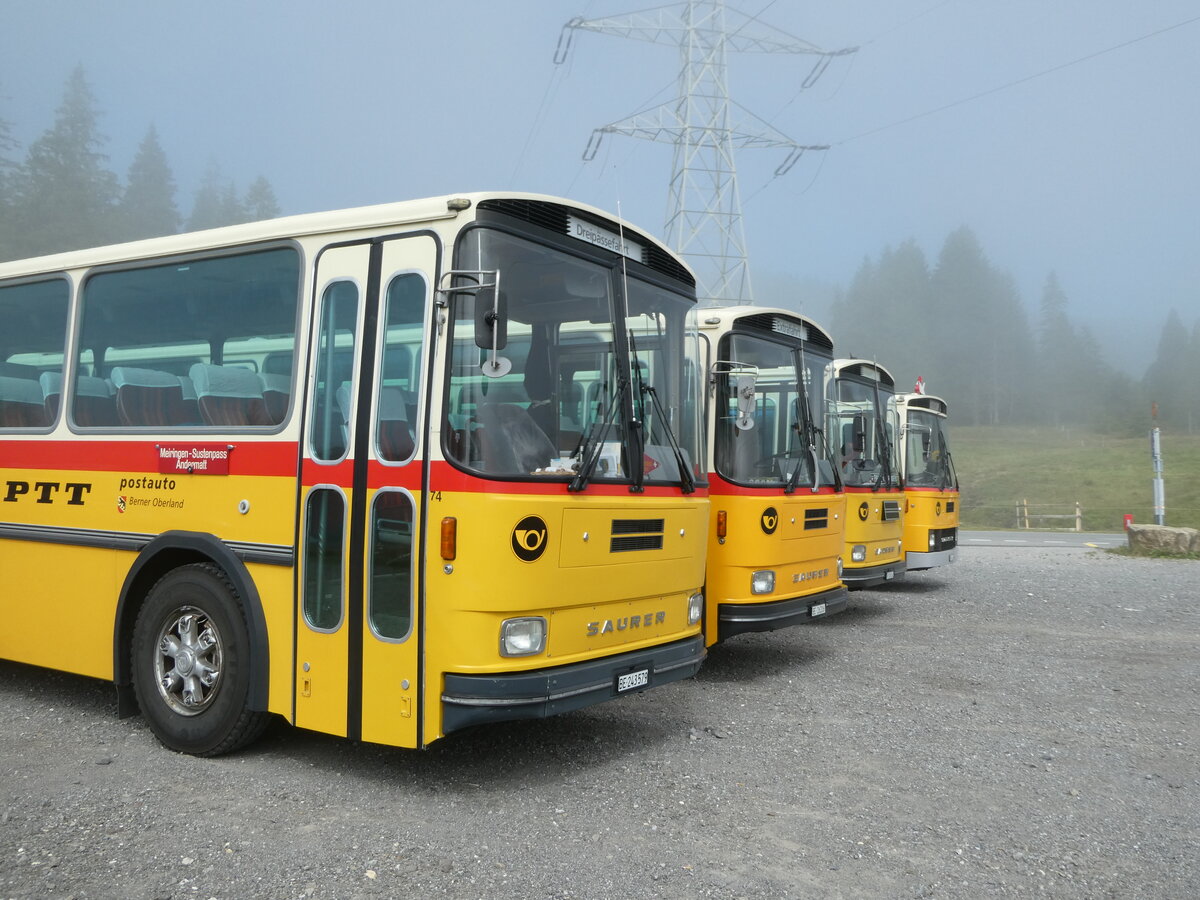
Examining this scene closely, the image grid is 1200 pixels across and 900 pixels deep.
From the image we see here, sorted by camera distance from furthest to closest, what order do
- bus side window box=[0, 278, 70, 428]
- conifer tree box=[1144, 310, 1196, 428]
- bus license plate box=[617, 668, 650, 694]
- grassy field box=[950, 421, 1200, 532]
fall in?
conifer tree box=[1144, 310, 1196, 428]
grassy field box=[950, 421, 1200, 532]
bus side window box=[0, 278, 70, 428]
bus license plate box=[617, 668, 650, 694]

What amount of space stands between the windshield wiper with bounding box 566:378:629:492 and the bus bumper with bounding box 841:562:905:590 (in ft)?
20.4

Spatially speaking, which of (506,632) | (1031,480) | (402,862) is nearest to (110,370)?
(506,632)

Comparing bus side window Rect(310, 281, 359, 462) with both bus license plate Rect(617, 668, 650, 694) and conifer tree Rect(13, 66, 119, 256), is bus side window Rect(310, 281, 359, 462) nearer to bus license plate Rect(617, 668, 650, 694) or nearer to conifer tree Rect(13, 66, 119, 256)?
bus license plate Rect(617, 668, 650, 694)

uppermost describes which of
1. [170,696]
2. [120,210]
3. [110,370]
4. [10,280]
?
[120,210]

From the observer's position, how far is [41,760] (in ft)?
19.0

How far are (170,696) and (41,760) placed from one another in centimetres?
72

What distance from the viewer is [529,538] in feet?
16.8

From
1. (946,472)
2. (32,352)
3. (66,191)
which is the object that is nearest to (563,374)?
(32,352)

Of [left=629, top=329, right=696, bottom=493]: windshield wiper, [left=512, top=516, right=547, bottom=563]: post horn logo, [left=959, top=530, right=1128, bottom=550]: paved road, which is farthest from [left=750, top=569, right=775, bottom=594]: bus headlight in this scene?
[left=959, top=530, right=1128, bottom=550]: paved road

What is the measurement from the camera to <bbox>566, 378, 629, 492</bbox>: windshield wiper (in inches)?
213

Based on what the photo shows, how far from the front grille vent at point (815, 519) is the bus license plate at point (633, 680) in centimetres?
329

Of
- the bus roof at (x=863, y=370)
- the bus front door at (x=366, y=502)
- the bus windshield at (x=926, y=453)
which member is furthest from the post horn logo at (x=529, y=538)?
the bus windshield at (x=926, y=453)

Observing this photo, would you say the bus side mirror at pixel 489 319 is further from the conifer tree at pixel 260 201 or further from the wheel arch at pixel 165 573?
the conifer tree at pixel 260 201

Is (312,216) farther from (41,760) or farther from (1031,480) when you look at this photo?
(1031,480)
